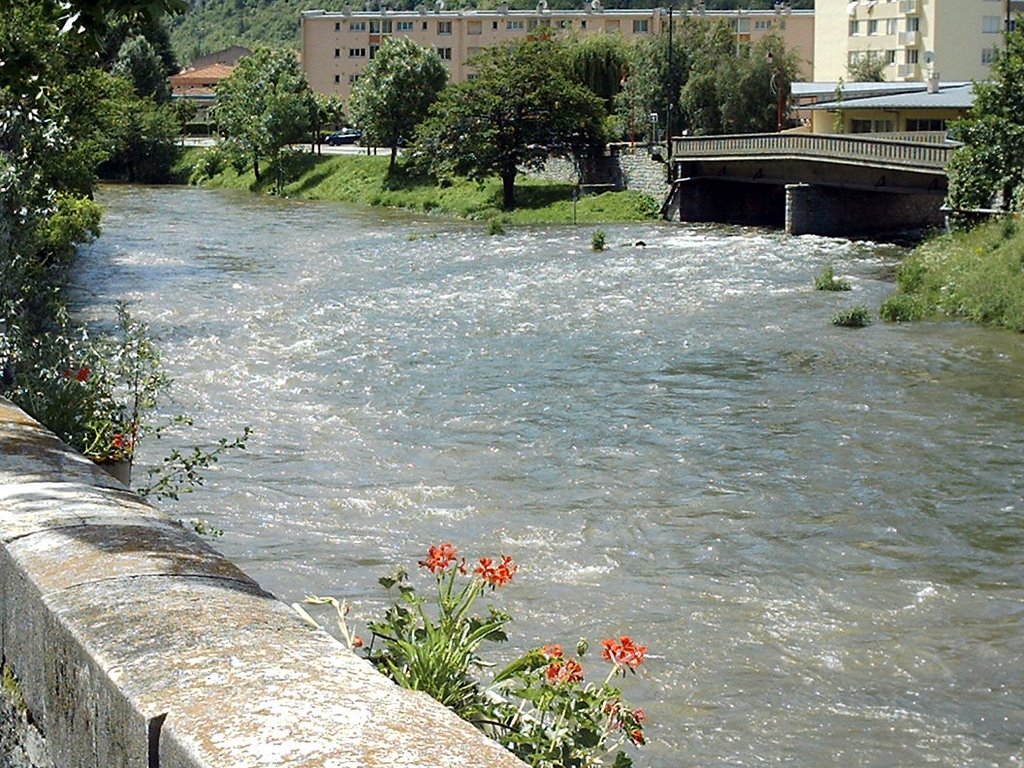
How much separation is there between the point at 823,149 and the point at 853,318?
68.0 feet

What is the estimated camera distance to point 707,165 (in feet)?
176

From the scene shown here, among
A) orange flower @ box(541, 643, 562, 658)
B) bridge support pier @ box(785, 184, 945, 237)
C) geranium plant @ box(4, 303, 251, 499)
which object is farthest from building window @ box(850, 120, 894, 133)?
orange flower @ box(541, 643, 562, 658)

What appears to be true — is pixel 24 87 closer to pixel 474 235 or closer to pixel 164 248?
pixel 164 248

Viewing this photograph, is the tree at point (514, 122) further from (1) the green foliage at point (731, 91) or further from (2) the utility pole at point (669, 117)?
(1) the green foliage at point (731, 91)

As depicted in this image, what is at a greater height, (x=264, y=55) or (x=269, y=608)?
(x=264, y=55)

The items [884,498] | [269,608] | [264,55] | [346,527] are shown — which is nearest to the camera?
[269,608]

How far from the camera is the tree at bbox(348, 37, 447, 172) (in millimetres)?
70000

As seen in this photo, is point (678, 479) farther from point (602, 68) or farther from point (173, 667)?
point (602, 68)

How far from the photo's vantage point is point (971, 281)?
2994 centimetres

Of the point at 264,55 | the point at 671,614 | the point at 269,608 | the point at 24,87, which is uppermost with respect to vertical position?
the point at 264,55

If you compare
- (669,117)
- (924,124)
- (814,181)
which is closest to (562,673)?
(814,181)

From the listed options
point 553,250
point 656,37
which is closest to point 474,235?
point 553,250

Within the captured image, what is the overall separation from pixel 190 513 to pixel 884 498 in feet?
23.2

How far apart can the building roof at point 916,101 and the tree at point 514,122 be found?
1137 centimetres
